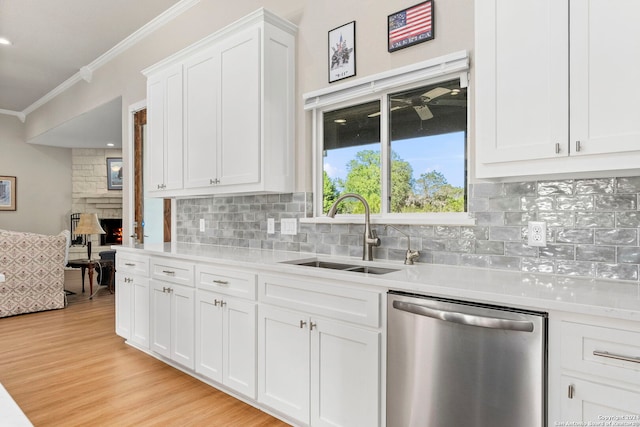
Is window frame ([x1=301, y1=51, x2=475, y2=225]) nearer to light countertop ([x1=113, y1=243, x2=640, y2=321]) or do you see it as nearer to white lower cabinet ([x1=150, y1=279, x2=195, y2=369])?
light countertop ([x1=113, y1=243, x2=640, y2=321])

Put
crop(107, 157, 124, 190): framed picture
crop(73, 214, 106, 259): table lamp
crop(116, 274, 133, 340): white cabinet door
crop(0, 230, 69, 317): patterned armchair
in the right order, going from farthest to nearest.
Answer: crop(107, 157, 124, 190): framed picture
crop(73, 214, 106, 259): table lamp
crop(0, 230, 69, 317): patterned armchair
crop(116, 274, 133, 340): white cabinet door

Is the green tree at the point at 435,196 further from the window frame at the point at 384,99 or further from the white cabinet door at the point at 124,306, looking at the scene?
the white cabinet door at the point at 124,306

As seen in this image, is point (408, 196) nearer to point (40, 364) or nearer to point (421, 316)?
point (421, 316)

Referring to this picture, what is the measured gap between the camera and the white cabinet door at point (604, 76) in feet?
4.48

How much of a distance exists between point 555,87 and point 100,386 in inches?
123

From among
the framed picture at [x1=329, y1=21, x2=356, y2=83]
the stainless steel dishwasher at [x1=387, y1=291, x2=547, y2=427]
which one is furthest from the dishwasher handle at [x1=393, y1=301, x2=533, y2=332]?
the framed picture at [x1=329, y1=21, x2=356, y2=83]

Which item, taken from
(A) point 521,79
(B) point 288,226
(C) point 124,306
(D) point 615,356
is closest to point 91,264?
(C) point 124,306

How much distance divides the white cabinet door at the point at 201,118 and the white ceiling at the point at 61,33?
1216 mm

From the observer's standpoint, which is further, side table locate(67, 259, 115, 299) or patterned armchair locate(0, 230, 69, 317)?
side table locate(67, 259, 115, 299)

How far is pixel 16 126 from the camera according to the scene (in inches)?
320

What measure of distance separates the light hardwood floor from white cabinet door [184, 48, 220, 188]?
1.44m

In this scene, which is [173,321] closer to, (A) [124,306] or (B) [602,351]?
(A) [124,306]

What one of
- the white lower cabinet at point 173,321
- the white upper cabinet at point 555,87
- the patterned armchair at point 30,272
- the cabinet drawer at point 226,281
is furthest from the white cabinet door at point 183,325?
the patterned armchair at point 30,272

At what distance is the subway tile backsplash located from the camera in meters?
1.62
